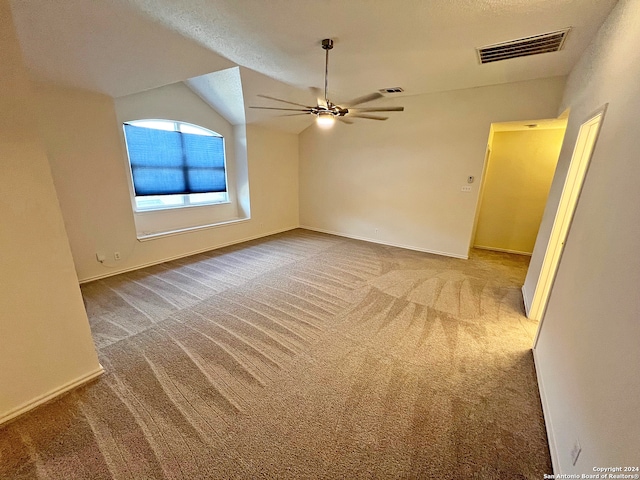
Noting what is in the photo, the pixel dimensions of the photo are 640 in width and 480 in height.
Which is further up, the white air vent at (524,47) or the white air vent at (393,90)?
the white air vent at (393,90)

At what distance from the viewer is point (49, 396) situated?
1.74 metres

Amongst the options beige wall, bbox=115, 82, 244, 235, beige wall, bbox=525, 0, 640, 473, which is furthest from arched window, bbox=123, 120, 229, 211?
beige wall, bbox=525, 0, 640, 473

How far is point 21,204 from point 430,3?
10.5 feet

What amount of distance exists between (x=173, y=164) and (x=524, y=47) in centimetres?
533

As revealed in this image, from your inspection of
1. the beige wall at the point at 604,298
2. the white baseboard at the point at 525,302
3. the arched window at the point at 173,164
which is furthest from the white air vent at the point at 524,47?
the arched window at the point at 173,164

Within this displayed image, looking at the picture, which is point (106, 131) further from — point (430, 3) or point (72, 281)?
point (430, 3)

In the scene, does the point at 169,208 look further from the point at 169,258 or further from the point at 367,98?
the point at 367,98

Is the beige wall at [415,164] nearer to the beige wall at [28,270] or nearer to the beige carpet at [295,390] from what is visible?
the beige carpet at [295,390]

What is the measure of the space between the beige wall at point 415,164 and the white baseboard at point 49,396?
16.3 feet

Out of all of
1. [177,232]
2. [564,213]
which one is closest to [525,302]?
[564,213]

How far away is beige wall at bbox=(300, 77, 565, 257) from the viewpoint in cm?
394

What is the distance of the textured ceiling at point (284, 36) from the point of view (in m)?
2.06

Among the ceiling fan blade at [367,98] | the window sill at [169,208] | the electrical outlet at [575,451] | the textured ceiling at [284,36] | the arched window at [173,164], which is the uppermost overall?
the textured ceiling at [284,36]

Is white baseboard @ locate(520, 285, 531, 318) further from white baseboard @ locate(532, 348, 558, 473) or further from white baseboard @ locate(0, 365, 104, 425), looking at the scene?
white baseboard @ locate(0, 365, 104, 425)
